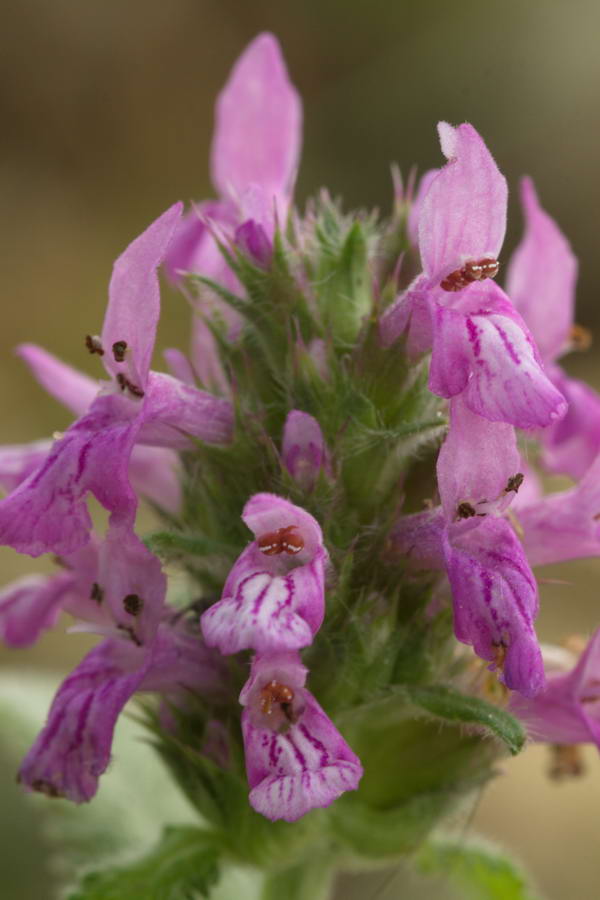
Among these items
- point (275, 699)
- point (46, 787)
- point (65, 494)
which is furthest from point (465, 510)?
point (46, 787)

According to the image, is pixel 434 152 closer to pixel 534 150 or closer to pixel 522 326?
pixel 534 150

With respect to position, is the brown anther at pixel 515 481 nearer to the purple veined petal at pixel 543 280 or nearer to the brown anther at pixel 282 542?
the brown anther at pixel 282 542

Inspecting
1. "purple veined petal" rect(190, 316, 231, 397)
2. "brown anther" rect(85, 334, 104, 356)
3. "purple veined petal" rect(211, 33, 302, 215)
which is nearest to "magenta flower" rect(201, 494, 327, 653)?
"brown anther" rect(85, 334, 104, 356)

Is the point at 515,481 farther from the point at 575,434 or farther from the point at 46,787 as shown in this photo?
the point at 46,787

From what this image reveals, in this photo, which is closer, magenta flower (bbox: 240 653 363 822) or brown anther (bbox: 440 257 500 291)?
magenta flower (bbox: 240 653 363 822)

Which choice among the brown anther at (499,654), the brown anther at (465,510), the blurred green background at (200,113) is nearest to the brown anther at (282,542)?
the brown anther at (465,510)

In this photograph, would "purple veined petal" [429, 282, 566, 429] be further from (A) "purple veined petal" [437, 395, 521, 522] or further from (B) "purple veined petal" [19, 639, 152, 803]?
(B) "purple veined petal" [19, 639, 152, 803]
